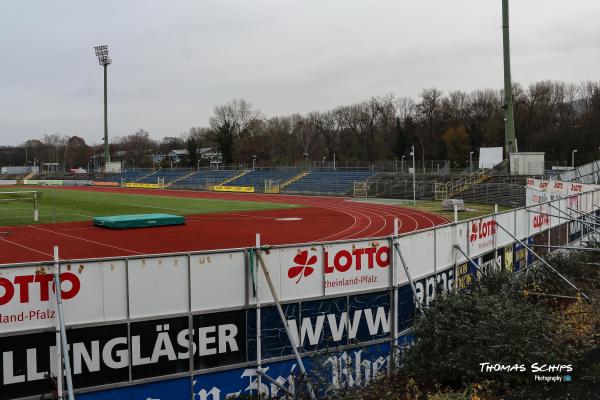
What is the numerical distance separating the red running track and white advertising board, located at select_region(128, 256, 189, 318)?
56.4ft

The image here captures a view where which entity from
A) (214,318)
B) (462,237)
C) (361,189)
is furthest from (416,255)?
(361,189)

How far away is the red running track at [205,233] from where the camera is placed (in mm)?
26062

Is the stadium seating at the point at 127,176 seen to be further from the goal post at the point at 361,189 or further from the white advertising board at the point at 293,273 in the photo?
the white advertising board at the point at 293,273

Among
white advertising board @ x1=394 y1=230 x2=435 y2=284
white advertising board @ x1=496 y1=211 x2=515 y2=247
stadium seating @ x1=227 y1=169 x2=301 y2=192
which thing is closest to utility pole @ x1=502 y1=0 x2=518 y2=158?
stadium seating @ x1=227 y1=169 x2=301 y2=192

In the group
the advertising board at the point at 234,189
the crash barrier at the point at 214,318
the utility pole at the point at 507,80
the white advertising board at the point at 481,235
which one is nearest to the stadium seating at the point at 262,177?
the advertising board at the point at 234,189

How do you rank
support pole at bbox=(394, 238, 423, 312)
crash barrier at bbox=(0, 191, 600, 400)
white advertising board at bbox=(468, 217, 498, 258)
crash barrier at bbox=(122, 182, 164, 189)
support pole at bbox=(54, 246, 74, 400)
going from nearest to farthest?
support pole at bbox=(54, 246, 74, 400), crash barrier at bbox=(0, 191, 600, 400), support pole at bbox=(394, 238, 423, 312), white advertising board at bbox=(468, 217, 498, 258), crash barrier at bbox=(122, 182, 164, 189)

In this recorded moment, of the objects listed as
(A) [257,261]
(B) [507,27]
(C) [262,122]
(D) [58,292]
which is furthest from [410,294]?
(C) [262,122]

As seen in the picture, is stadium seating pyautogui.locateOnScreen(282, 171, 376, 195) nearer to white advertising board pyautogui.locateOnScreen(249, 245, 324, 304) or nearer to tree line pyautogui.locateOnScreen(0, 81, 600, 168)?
tree line pyautogui.locateOnScreen(0, 81, 600, 168)

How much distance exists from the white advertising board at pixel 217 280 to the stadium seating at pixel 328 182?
62.0m

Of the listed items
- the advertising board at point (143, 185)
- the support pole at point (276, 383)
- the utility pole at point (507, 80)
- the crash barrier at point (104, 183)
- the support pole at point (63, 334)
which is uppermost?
the utility pole at point (507, 80)

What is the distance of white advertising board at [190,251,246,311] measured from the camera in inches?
336

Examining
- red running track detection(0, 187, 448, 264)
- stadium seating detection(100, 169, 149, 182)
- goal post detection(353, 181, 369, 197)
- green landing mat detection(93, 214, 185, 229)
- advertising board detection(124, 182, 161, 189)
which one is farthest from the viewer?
stadium seating detection(100, 169, 149, 182)

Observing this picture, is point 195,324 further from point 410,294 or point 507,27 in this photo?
point 507,27

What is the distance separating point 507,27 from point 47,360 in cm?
5867
